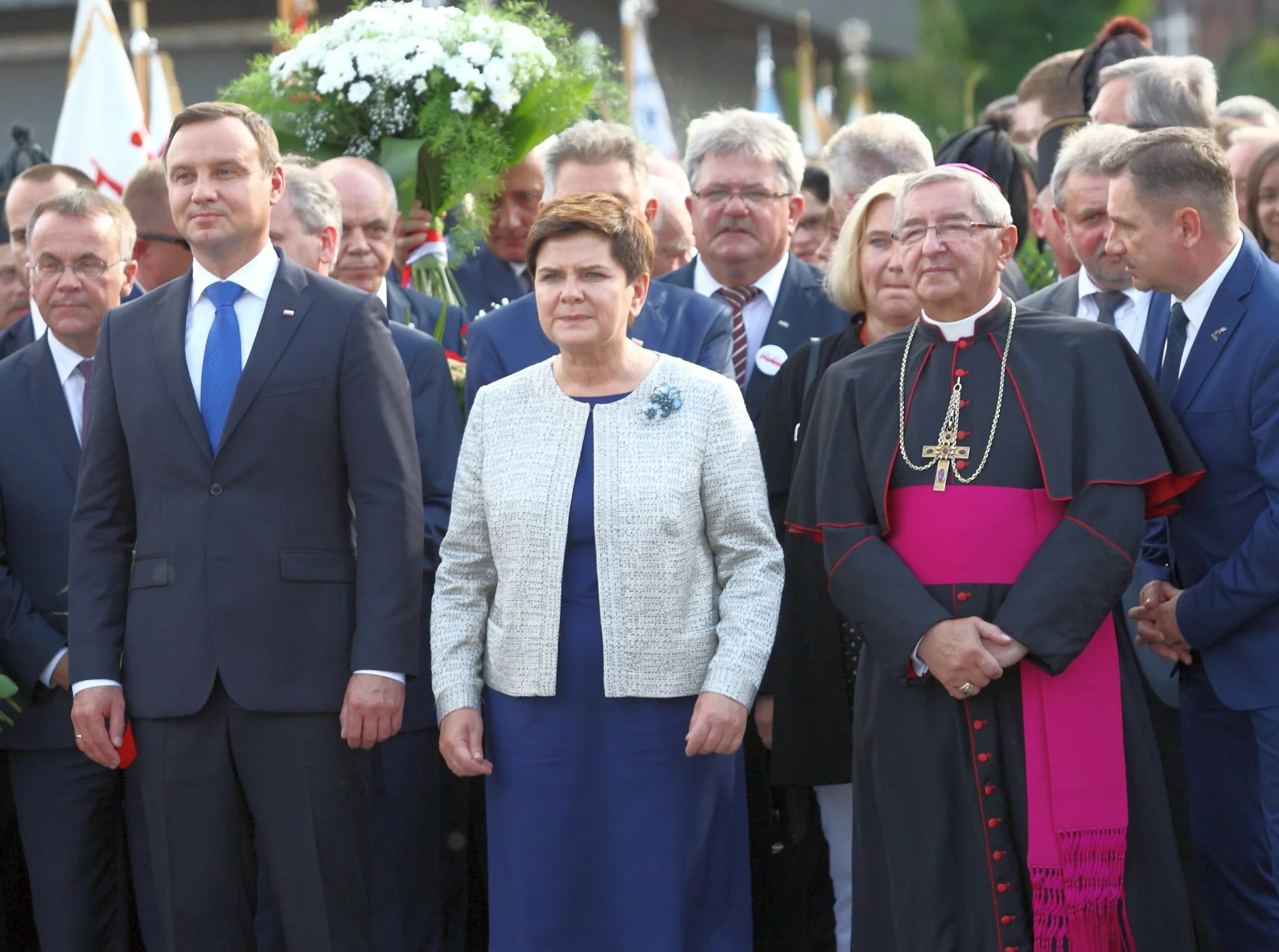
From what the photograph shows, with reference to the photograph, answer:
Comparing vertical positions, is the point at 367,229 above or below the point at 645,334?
above

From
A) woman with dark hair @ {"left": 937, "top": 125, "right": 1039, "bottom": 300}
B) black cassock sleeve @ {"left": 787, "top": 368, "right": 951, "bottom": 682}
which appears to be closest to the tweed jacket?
black cassock sleeve @ {"left": 787, "top": 368, "right": 951, "bottom": 682}

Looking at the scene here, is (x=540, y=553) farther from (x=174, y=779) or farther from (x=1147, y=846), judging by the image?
(x=1147, y=846)

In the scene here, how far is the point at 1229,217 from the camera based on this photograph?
178 inches

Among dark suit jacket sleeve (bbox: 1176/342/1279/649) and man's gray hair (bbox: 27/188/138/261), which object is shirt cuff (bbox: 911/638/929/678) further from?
man's gray hair (bbox: 27/188/138/261)

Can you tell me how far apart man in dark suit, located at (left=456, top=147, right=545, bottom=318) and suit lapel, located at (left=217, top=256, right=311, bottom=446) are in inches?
83.0

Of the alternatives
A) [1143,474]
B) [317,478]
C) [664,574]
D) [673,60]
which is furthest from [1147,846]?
[673,60]

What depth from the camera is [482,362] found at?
17.1 ft

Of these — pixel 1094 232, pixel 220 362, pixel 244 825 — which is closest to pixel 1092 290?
pixel 1094 232

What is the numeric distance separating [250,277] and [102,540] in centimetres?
82

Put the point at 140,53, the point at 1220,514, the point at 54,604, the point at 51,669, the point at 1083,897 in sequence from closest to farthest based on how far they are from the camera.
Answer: the point at 1083,897
the point at 1220,514
the point at 51,669
the point at 54,604
the point at 140,53

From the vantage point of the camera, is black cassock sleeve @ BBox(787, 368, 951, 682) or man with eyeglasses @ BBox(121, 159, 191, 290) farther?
man with eyeglasses @ BBox(121, 159, 191, 290)

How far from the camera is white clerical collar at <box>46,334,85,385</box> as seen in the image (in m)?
5.29

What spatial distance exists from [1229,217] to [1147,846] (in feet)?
5.52

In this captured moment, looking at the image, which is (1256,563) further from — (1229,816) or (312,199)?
(312,199)
